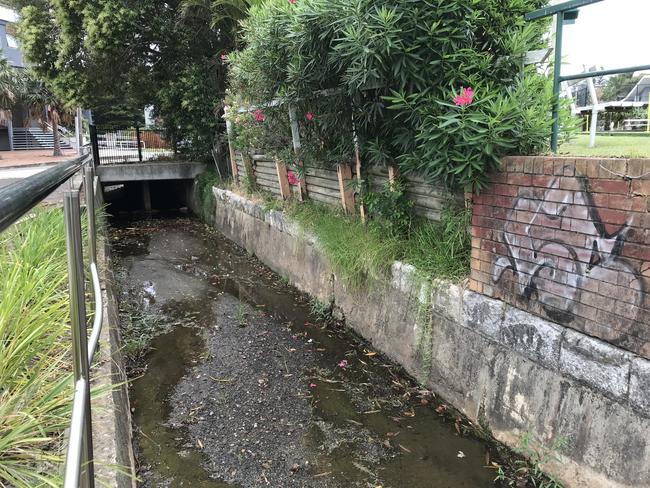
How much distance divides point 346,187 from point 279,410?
2.76 meters

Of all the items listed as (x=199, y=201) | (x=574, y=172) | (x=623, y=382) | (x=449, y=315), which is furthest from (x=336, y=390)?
(x=199, y=201)

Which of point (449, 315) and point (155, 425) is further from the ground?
point (449, 315)

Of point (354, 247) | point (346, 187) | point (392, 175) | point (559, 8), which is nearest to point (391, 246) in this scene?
point (354, 247)

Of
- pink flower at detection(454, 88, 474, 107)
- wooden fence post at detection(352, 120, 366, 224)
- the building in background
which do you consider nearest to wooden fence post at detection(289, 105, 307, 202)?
wooden fence post at detection(352, 120, 366, 224)

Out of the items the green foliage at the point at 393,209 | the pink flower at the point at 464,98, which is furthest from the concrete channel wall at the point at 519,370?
the pink flower at the point at 464,98

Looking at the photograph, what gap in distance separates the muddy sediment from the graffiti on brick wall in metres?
1.30

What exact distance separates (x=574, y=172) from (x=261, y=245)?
6301mm

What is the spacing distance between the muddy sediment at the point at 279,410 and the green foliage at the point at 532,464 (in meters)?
0.15

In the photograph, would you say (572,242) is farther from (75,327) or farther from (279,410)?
(75,327)

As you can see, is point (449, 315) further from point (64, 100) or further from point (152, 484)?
point (64, 100)

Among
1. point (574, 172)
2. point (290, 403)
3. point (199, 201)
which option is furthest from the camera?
point (199, 201)

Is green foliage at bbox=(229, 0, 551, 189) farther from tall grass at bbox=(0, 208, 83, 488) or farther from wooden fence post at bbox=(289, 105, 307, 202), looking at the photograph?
tall grass at bbox=(0, 208, 83, 488)

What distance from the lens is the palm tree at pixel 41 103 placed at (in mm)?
23953

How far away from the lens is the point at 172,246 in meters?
10.4
